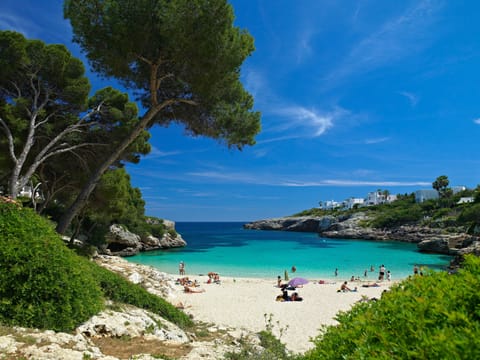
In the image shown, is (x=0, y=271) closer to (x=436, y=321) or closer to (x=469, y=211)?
(x=436, y=321)

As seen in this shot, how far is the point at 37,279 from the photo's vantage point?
5.14m

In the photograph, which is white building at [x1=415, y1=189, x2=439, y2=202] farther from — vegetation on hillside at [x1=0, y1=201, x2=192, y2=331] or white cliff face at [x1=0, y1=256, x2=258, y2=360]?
vegetation on hillside at [x1=0, y1=201, x2=192, y2=331]

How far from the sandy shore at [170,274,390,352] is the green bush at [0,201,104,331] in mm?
6249

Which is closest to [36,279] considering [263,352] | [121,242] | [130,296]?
[130,296]

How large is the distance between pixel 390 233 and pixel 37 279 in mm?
81373

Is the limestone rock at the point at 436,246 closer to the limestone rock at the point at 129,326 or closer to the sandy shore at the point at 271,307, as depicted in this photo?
the sandy shore at the point at 271,307

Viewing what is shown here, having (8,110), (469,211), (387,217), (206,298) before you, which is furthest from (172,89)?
(387,217)

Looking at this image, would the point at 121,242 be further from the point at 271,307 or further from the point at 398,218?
the point at 398,218

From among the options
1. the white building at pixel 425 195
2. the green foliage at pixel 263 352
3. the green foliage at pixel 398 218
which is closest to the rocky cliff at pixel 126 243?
the green foliage at pixel 263 352

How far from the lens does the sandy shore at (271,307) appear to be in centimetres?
1137

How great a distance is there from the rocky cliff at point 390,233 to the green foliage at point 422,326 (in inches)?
1653

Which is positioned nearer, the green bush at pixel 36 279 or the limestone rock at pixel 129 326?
the green bush at pixel 36 279

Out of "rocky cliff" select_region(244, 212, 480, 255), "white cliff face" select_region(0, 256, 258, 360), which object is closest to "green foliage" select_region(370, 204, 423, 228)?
"rocky cliff" select_region(244, 212, 480, 255)

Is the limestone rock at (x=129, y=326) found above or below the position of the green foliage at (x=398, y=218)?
below
